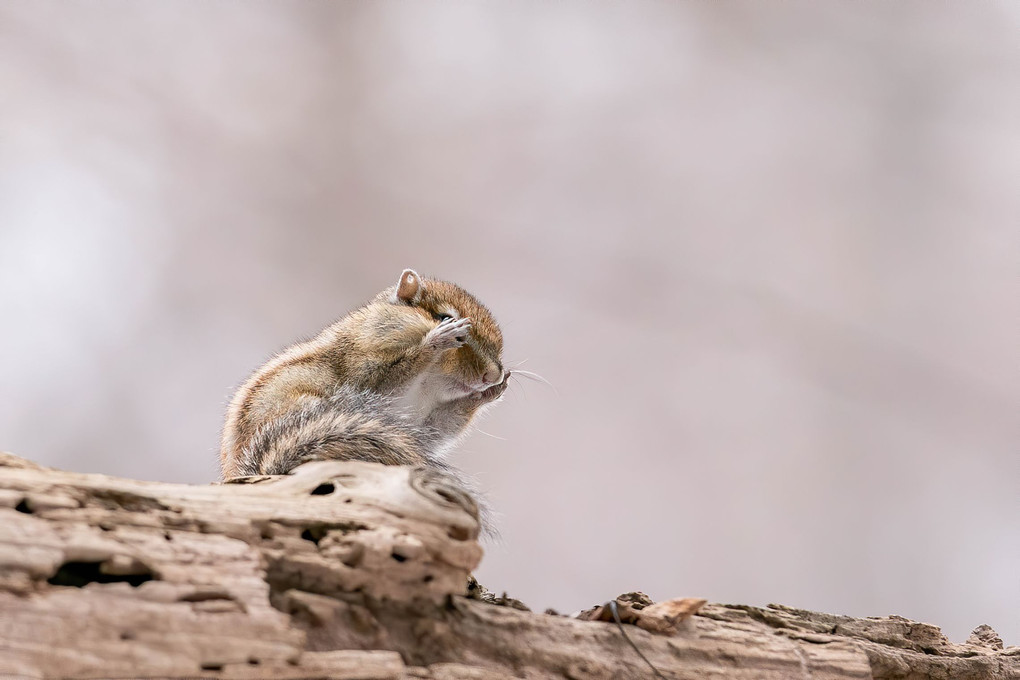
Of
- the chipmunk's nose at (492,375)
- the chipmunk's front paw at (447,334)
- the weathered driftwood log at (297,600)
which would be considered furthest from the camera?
the chipmunk's nose at (492,375)

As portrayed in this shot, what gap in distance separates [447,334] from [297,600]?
0.76m

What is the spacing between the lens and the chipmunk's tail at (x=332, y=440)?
58.4 inches

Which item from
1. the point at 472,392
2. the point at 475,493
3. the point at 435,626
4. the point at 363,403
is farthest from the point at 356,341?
the point at 435,626

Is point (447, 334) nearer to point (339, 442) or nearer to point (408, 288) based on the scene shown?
point (408, 288)

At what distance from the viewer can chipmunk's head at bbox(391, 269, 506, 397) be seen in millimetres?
1821

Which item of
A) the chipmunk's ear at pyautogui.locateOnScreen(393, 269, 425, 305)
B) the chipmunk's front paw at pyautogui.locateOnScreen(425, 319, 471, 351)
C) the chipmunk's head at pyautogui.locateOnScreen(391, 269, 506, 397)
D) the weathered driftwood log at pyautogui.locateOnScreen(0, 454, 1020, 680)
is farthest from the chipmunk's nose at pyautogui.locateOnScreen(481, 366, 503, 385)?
the weathered driftwood log at pyautogui.locateOnScreen(0, 454, 1020, 680)

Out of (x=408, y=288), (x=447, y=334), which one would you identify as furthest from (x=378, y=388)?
(x=408, y=288)

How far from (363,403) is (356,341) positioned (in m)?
0.17

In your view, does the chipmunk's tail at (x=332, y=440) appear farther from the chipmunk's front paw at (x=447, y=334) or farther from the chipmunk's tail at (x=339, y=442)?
the chipmunk's front paw at (x=447, y=334)

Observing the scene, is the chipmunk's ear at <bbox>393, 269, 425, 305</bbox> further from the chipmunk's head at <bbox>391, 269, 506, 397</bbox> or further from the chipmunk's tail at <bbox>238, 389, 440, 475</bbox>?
the chipmunk's tail at <bbox>238, 389, 440, 475</bbox>

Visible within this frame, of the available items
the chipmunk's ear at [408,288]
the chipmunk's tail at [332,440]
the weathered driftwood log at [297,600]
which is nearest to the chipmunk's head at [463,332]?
the chipmunk's ear at [408,288]

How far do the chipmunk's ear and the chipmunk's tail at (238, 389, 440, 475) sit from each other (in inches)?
14.7

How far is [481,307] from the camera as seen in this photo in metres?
2.02

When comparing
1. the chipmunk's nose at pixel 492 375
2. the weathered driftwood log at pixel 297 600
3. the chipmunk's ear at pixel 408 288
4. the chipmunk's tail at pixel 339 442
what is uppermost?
the chipmunk's ear at pixel 408 288
